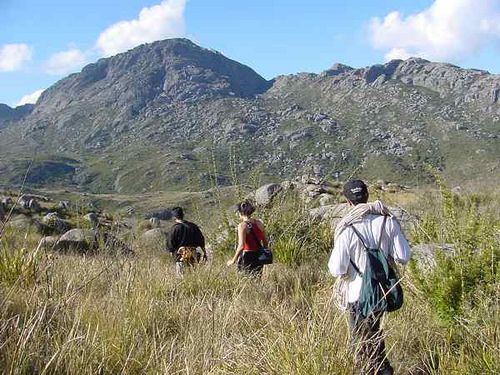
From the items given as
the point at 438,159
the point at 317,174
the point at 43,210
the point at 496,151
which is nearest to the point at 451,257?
the point at 317,174

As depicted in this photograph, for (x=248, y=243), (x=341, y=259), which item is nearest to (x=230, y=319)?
(x=341, y=259)

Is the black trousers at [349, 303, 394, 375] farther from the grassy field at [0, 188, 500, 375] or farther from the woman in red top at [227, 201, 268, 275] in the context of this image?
the woman in red top at [227, 201, 268, 275]

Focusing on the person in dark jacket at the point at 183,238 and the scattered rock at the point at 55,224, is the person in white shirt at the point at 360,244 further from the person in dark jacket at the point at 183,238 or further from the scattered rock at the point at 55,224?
the scattered rock at the point at 55,224

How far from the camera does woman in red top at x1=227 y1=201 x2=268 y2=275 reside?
7808 mm

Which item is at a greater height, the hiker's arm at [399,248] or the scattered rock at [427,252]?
the hiker's arm at [399,248]

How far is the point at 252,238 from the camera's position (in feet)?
26.6

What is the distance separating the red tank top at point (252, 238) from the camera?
7.99 metres

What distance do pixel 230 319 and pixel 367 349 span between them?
4.23 feet

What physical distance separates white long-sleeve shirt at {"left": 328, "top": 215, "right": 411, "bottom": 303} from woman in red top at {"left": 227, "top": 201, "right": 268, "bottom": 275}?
9.58 ft

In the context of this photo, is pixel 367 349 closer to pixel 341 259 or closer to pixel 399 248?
pixel 341 259

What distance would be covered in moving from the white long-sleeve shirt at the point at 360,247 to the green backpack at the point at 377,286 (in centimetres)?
5

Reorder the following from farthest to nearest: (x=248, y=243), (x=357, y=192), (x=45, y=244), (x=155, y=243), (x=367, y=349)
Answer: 1. (x=155, y=243)
2. (x=248, y=243)
3. (x=45, y=244)
4. (x=357, y=192)
5. (x=367, y=349)

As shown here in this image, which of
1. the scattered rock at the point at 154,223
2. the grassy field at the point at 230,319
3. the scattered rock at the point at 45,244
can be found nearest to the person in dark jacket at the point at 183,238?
the scattered rock at the point at 45,244

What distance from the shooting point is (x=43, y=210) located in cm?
3122
